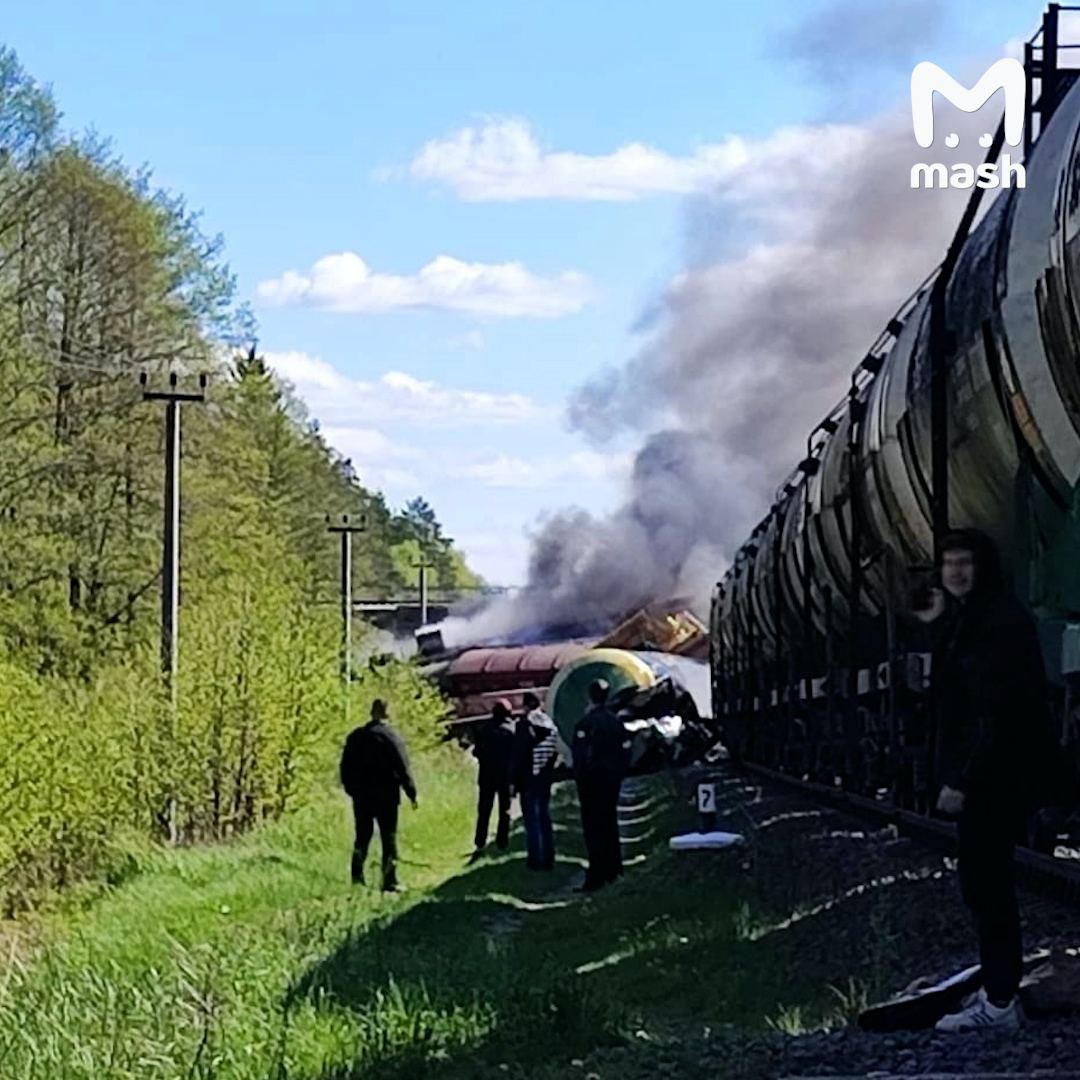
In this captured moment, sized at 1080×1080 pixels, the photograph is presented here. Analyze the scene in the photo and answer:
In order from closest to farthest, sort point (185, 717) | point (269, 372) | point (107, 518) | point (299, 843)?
point (299, 843) → point (185, 717) → point (107, 518) → point (269, 372)

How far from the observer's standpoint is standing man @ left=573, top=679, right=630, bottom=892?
17.8m

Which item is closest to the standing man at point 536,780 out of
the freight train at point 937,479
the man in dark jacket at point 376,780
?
the man in dark jacket at point 376,780

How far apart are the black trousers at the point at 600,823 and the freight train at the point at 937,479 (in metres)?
2.13

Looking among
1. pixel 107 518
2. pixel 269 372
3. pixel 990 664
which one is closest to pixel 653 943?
pixel 990 664

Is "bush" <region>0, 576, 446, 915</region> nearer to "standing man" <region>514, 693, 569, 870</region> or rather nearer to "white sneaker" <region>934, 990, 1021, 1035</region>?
"standing man" <region>514, 693, 569, 870</region>

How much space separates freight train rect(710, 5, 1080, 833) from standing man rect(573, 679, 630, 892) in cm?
203

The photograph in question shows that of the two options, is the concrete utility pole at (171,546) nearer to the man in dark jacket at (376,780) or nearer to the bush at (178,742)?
the bush at (178,742)

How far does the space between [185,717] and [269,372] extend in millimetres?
31401

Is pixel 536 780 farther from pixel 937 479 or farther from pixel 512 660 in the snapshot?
pixel 512 660

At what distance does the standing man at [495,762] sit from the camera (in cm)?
2245

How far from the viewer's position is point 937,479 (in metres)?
13.1

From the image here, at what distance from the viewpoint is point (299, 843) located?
76.9ft

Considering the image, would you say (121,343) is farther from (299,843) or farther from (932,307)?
(932,307)

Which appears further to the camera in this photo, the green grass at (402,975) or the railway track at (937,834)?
the railway track at (937,834)
